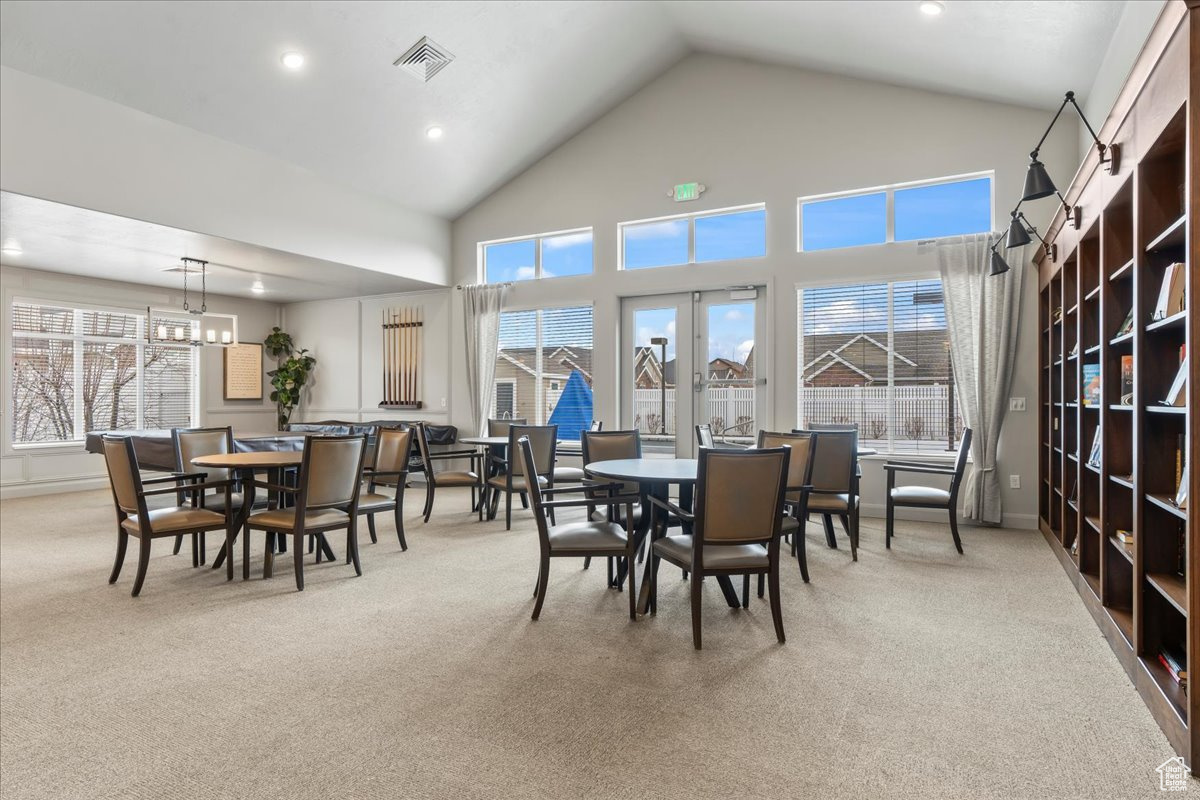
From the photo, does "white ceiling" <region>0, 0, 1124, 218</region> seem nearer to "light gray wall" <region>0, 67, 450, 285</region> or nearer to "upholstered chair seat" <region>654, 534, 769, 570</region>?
"light gray wall" <region>0, 67, 450, 285</region>

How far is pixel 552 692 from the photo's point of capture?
2.46 meters

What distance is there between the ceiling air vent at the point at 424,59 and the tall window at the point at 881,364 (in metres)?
3.96

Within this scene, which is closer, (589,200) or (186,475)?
(186,475)

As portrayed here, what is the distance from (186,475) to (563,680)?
3.24m

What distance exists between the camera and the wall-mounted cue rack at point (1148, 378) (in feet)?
6.47

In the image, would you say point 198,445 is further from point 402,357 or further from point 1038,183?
point 1038,183

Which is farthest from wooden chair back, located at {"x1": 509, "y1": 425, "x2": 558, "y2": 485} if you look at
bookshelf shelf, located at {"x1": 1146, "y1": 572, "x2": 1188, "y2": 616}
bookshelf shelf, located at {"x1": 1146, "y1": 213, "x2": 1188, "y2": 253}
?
bookshelf shelf, located at {"x1": 1146, "y1": 213, "x2": 1188, "y2": 253}

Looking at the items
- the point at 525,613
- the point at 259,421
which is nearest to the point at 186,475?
the point at 525,613

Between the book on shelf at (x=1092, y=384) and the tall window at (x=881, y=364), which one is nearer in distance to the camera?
the book on shelf at (x=1092, y=384)

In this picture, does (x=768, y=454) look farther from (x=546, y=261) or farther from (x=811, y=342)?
(x=546, y=261)

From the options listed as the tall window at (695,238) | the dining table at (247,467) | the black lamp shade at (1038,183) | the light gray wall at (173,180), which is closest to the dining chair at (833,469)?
the black lamp shade at (1038,183)

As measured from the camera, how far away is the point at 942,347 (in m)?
5.89

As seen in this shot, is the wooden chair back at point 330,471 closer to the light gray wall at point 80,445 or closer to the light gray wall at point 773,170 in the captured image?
the light gray wall at point 773,170

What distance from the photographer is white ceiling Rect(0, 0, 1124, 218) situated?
439cm
